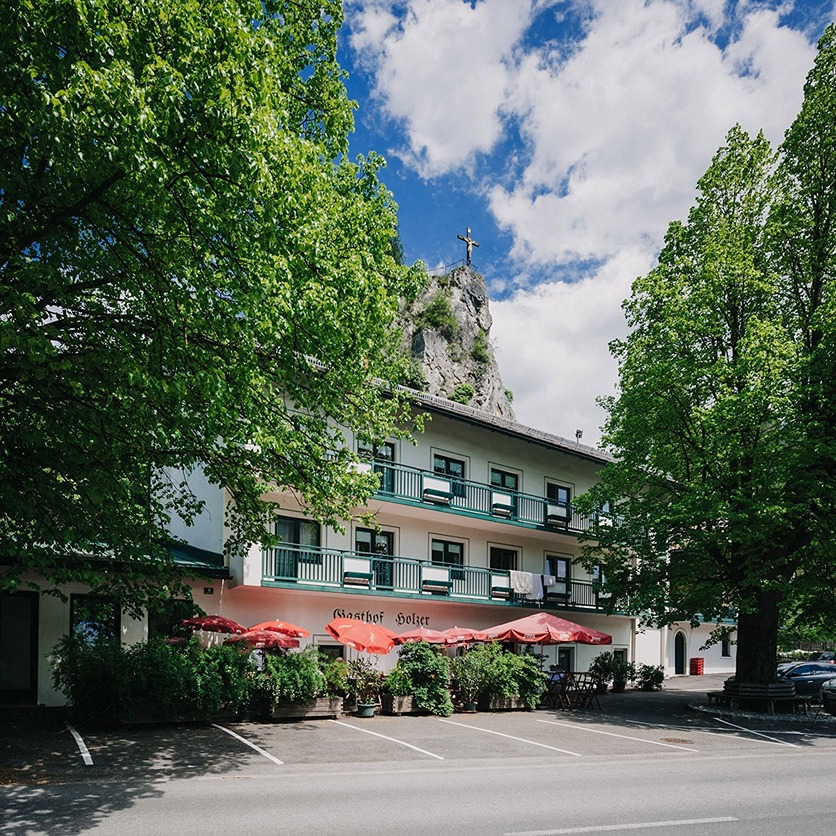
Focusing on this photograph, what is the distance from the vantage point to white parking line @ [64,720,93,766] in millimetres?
12645

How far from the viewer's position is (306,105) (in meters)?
16.6

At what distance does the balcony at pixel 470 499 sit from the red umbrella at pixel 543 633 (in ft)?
16.0

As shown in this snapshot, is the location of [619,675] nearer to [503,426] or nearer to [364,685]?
[503,426]

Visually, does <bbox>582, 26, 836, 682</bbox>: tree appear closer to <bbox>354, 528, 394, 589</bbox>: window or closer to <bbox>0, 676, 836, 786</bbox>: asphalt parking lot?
<bbox>0, 676, 836, 786</bbox>: asphalt parking lot

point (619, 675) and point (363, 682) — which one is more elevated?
point (363, 682)

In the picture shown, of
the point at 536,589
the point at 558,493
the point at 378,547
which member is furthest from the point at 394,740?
the point at 558,493

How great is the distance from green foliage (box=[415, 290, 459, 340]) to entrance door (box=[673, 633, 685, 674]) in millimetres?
28266

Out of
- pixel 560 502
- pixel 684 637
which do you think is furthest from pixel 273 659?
pixel 684 637

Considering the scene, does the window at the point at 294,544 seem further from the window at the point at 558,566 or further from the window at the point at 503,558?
the window at the point at 558,566

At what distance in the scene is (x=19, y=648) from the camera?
749 inches

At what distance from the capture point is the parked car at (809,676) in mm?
31031

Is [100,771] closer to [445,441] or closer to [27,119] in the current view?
[27,119]

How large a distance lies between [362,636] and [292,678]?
2.08m

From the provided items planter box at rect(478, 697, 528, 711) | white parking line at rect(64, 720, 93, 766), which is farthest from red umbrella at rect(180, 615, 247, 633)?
planter box at rect(478, 697, 528, 711)
